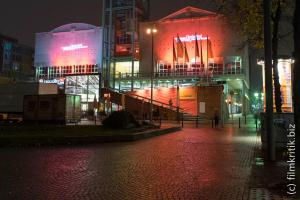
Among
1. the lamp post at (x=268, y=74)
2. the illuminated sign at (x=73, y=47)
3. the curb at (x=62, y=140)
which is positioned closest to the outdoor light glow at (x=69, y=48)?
the illuminated sign at (x=73, y=47)

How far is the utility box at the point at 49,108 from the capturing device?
3172 centimetres

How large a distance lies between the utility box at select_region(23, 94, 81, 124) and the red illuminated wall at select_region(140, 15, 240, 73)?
42.6 metres

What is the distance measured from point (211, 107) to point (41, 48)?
49539mm

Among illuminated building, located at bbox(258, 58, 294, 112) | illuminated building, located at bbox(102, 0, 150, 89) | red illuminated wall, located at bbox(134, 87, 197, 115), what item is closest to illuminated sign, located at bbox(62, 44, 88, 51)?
illuminated building, located at bbox(102, 0, 150, 89)

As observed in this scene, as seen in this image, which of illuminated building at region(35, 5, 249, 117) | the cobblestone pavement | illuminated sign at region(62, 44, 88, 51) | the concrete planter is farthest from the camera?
illuminated sign at region(62, 44, 88, 51)

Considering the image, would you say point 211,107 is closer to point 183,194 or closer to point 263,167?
point 263,167

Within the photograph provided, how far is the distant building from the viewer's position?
111438 millimetres

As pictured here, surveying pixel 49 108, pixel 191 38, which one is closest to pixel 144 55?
pixel 191 38

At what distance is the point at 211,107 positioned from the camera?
2050 inches

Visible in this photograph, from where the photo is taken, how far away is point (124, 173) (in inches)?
386

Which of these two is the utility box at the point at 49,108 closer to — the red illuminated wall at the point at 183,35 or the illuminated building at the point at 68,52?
the red illuminated wall at the point at 183,35

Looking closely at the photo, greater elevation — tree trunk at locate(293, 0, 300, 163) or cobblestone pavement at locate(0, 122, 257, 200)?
tree trunk at locate(293, 0, 300, 163)

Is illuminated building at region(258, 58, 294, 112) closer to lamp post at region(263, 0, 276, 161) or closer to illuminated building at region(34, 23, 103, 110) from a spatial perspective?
lamp post at region(263, 0, 276, 161)

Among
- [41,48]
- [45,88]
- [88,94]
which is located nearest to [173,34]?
[88,94]
